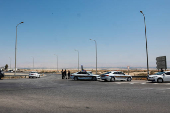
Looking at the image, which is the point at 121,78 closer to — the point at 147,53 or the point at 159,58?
the point at 147,53

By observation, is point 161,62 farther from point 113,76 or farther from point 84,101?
point 84,101

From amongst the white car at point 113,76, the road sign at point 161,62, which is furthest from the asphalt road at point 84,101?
the road sign at point 161,62

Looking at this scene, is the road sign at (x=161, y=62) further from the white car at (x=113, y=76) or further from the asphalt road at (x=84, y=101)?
the asphalt road at (x=84, y=101)

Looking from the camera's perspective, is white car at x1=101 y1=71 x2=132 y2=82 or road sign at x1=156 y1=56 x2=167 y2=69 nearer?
white car at x1=101 y1=71 x2=132 y2=82

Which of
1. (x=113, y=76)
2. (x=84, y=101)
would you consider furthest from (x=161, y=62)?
(x=84, y=101)

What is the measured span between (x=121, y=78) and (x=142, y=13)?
12.5 meters

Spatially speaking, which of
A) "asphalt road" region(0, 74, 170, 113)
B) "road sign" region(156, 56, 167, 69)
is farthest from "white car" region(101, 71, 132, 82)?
"road sign" region(156, 56, 167, 69)

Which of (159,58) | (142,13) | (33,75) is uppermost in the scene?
(142,13)

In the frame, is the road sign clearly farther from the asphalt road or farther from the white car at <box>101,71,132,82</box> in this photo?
the asphalt road

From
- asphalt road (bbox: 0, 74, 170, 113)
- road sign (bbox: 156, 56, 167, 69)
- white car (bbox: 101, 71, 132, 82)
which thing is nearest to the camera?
asphalt road (bbox: 0, 74, 170, 113)

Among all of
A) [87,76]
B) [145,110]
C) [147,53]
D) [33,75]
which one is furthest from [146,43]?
[145,110]

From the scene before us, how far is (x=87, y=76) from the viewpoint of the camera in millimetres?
31359

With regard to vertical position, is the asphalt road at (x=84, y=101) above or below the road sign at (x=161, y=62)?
below

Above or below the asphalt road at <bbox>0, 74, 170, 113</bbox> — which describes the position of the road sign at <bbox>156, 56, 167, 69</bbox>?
above
